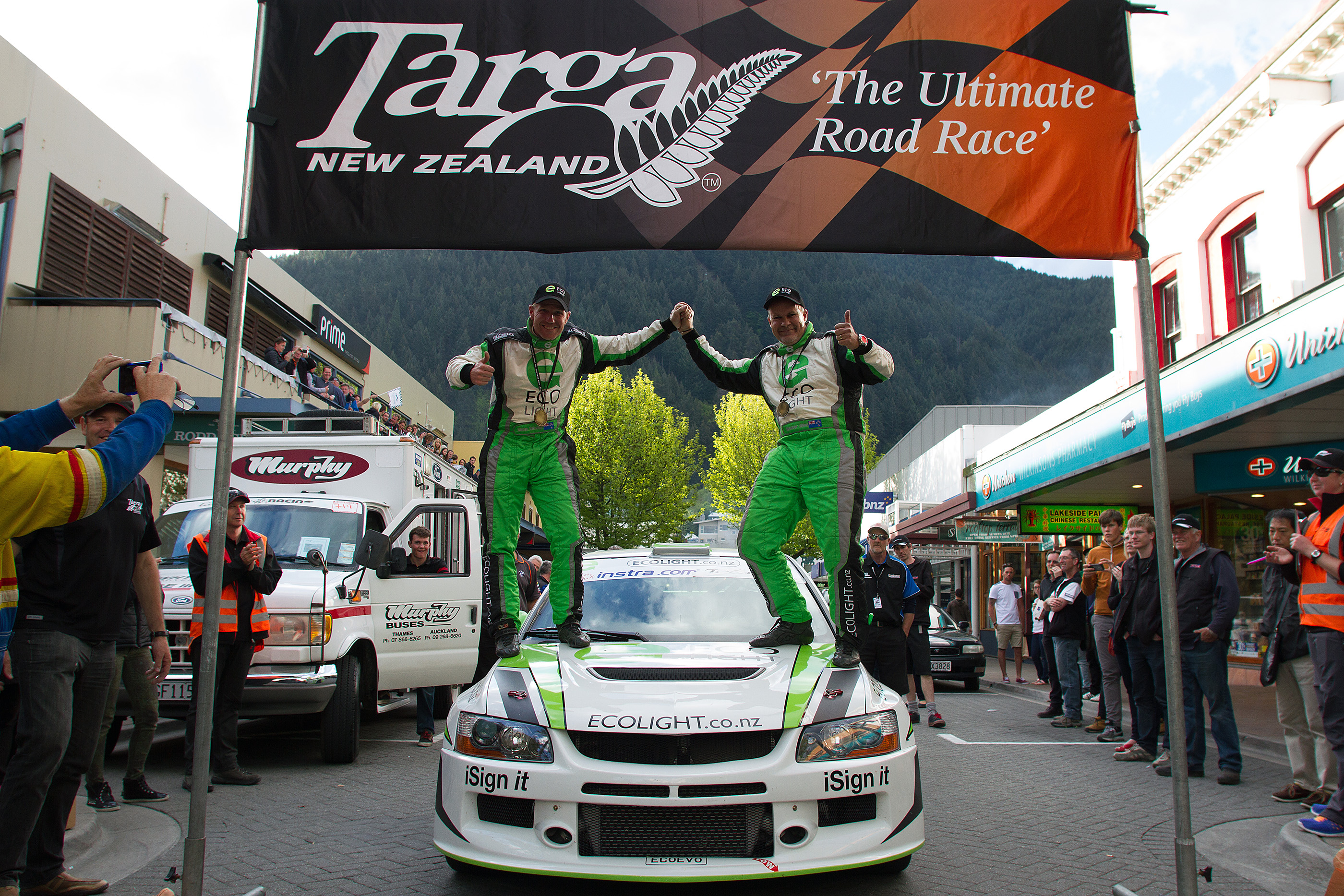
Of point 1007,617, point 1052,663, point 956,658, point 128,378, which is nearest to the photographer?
point 128,378

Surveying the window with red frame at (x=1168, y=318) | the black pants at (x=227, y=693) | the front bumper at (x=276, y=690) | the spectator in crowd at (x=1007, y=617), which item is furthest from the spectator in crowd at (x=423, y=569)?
the window with red frame at (x=1168, y=318)

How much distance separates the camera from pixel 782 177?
4219 millimetres

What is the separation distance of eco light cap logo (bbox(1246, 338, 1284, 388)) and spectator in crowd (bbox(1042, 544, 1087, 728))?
9.06 ft

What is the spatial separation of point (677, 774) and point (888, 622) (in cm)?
595

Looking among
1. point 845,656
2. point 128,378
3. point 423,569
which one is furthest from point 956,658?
point 128,378

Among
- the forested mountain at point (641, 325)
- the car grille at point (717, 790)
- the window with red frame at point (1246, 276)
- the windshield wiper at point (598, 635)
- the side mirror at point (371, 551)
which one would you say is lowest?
the car grille at point (717, 790)

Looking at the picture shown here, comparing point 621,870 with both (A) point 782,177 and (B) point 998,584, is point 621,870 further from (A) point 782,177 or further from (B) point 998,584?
(B) point 998,584

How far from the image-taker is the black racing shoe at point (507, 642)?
14.9ft

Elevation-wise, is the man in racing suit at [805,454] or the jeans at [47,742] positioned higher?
the man in racing suit at [805,454]

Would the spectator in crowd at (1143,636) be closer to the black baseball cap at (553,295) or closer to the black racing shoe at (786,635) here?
the black racing shoe at (786,635)

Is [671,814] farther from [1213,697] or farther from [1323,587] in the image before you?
[1213,697]

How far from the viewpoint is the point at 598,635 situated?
4.78m

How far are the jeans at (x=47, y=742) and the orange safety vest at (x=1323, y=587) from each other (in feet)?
20.0

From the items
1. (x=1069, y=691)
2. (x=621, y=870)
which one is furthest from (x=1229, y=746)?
(x=621, y=870)
